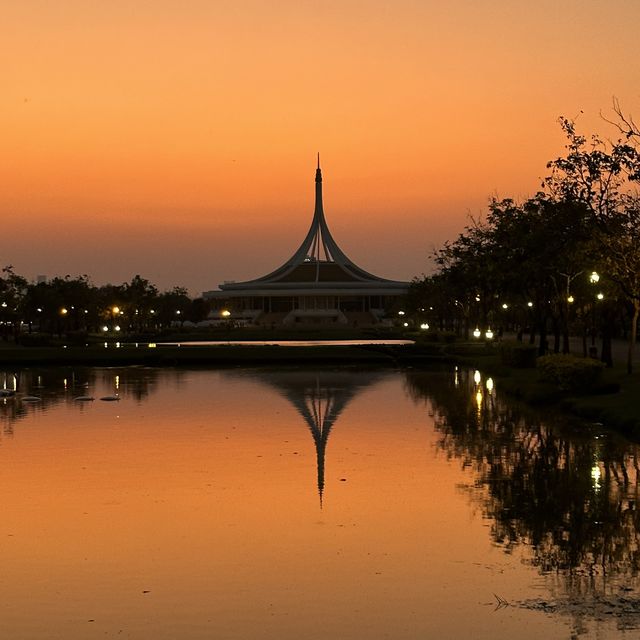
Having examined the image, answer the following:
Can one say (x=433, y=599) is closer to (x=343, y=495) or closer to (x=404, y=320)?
(x=343, y=495)

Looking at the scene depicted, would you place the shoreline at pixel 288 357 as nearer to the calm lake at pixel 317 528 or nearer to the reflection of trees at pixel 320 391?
the reflection of trees at pixel 320 391

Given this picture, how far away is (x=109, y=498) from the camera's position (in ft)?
63.1

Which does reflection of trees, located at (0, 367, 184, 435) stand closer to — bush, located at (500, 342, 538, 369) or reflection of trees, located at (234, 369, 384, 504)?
reflection of trees, located at (234, 369, 384, 504)

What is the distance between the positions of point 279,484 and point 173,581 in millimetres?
7309

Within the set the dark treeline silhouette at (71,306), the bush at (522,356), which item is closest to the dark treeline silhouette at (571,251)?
the bush at (522,356)

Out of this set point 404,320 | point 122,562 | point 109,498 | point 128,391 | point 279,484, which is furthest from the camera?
point 404,320

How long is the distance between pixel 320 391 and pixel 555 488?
76.4 feet

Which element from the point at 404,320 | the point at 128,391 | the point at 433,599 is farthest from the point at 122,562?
the point at 404,320

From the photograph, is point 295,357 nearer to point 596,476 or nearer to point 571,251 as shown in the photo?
point 571,251

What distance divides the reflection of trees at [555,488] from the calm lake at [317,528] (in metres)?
0.06

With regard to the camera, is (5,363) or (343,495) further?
(5,363)

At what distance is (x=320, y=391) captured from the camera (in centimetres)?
4300

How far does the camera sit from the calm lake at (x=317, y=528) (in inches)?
466

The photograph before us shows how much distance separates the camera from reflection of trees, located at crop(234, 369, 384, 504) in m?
28.9
